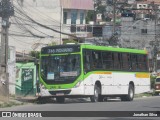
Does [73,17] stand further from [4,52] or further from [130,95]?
[4,52]

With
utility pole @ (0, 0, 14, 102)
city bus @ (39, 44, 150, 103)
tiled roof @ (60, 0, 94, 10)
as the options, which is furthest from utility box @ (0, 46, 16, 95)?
tiled roof @ (60, 0, 94, 10)

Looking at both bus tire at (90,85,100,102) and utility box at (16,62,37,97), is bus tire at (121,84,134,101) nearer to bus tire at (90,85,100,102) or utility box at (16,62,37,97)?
bus tire at (90,85,100,102)

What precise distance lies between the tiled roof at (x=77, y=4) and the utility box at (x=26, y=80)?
23714mm

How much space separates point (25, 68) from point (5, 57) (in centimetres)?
551

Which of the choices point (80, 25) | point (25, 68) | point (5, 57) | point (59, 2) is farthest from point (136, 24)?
point (5, 57)

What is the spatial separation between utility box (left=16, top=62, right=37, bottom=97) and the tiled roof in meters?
23.7

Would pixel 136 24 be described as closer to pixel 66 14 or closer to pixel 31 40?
pixel 66 14

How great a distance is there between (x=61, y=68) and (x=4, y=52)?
165 inches

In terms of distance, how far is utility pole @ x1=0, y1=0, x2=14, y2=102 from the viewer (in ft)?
97.8

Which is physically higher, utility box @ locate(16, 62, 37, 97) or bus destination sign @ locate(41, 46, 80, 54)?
bus destination sign @ locate(41, 46, 80, 54)

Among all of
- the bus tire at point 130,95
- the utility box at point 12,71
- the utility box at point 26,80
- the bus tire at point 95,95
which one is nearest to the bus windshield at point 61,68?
the bus tire at point 95,95

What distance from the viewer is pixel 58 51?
2928 centimetres

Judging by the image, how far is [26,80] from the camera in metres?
35.8

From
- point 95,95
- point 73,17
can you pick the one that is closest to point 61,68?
point 95,95
